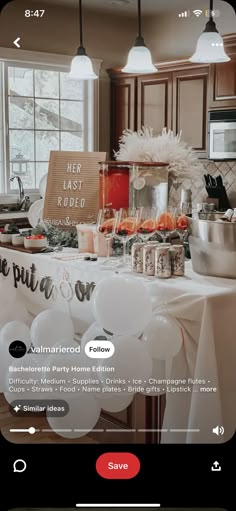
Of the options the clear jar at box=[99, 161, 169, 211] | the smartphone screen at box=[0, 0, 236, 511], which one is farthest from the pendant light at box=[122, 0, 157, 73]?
the clear jar at box=[99, 161, 169, 211]

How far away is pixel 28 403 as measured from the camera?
634 mm

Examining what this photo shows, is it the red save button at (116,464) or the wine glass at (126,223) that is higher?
the wine glass at (126,223)

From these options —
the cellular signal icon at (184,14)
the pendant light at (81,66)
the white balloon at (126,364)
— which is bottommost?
the white balloon at (126,364)

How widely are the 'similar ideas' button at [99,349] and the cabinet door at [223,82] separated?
0.26m

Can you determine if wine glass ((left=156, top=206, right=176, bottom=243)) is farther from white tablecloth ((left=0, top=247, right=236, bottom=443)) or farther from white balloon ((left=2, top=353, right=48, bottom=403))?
white balloon ((left=2, top=353, right=48, bottom=403))

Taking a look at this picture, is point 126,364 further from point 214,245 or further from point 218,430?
point 214,245

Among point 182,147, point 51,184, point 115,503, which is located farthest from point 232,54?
point 115,503

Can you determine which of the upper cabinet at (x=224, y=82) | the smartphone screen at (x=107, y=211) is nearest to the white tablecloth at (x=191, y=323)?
the smartphone screen at (x=107, y=211)

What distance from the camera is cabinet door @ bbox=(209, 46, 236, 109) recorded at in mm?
631

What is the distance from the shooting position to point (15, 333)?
0.67m

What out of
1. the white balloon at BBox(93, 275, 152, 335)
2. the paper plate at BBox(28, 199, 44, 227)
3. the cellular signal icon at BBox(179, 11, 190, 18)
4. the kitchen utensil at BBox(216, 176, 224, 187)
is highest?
the cellular signal icon at BBox(179, 11, 190, 18)

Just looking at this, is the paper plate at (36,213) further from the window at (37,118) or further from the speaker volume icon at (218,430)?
the speaker volume icon at (218,430)

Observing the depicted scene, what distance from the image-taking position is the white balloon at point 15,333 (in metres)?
0.65

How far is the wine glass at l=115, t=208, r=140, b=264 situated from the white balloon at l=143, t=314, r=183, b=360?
0.11 m
